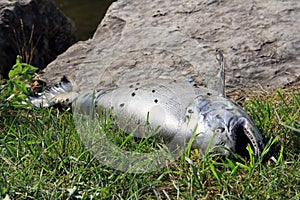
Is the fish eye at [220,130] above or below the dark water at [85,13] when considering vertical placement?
above

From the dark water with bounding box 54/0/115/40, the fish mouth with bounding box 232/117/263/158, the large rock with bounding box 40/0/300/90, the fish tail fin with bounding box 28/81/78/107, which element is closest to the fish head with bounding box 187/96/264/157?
the fish mouth with bounding box 232/117/263/158

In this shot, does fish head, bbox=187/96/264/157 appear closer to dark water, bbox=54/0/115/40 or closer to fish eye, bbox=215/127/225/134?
fish eye, bbox=215/127/225/134

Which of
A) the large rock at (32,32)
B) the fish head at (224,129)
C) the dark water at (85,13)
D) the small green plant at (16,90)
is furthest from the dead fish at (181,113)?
the dark water at (85,13)

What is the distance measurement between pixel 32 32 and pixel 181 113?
8.63 feet

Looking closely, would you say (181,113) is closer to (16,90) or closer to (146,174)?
(146,174)

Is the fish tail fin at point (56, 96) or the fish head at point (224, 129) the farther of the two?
the fish tail fin at point (56, 96)

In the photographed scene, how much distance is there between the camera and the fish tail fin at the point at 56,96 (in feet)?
14.6

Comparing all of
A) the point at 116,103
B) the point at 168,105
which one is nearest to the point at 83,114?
the point at 116,103

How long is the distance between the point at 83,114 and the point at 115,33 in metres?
1.44

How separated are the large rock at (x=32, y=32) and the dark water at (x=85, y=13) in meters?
1.95

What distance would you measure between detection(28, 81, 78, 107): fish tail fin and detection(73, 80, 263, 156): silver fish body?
34 cm

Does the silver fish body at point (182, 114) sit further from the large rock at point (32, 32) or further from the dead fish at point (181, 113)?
the large rock at point (32, 32)

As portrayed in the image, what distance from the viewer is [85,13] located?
32.7 ft

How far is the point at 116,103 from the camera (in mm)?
3984
